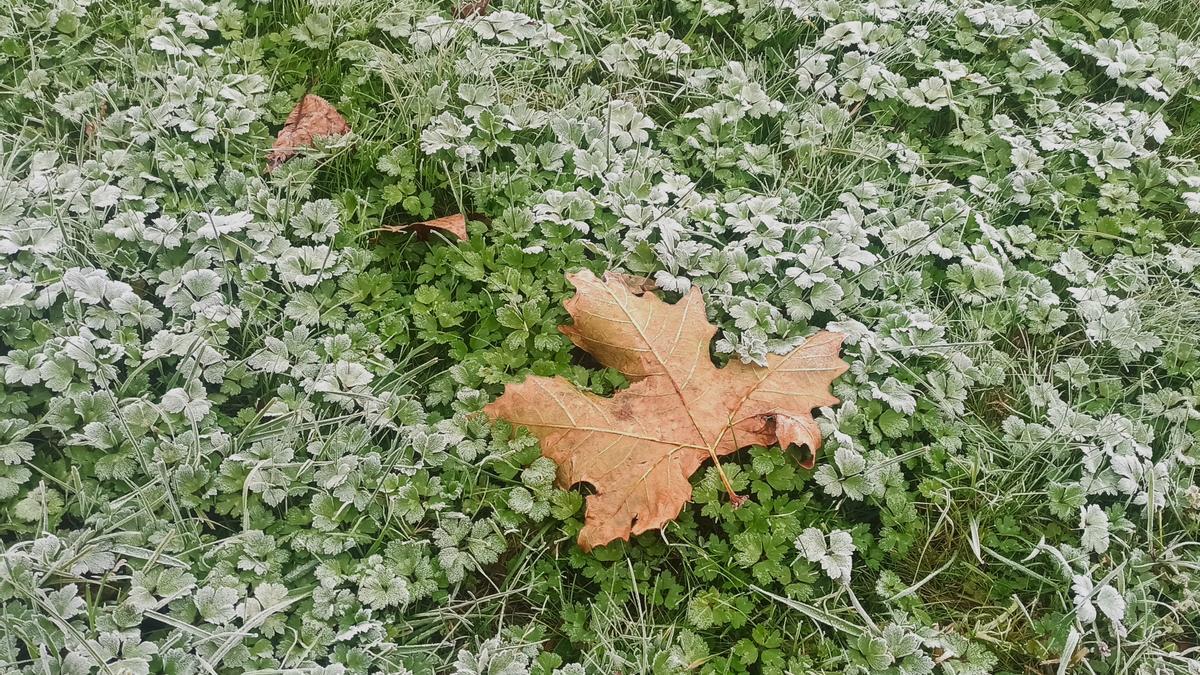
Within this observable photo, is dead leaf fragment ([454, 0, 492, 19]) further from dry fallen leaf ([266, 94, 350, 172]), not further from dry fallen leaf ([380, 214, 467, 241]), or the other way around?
dry fallen leaf ([380, 214, 467, 241])

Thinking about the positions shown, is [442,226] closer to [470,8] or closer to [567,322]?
[567,322]

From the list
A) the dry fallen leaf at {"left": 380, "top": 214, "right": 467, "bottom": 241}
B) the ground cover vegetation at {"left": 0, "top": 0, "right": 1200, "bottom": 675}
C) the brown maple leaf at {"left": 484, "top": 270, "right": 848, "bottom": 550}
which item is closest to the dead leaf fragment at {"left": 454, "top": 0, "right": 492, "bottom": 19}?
the ground cover vegetation at {"left": 0, "top": 0, "right": 1200, "bottom": 675}

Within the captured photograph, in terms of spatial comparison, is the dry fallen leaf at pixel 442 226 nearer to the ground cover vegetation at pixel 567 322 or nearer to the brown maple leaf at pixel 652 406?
the ground cover vegetation at pixel 567 322

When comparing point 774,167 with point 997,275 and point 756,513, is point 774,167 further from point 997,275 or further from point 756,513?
point 756,513

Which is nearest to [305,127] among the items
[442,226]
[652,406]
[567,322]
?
[442,226]

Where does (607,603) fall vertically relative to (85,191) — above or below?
below

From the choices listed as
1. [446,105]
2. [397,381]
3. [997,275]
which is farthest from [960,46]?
[397,381]

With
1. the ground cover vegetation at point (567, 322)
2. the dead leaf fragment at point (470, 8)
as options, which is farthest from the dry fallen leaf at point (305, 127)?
the dead leaf fragment at point (470, 8)
